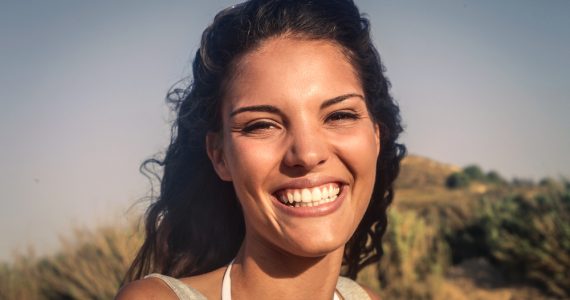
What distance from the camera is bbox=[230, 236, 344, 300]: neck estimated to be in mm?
2488

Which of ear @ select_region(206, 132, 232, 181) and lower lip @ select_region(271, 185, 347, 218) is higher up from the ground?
ear @ select_region(206, 132, 232, 181)

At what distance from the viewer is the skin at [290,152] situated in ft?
7.30

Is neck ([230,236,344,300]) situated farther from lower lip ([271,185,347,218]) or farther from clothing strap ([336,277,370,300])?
clothing strap ([336,277,370,300])

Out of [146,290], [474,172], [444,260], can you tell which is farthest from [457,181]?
[146,290]

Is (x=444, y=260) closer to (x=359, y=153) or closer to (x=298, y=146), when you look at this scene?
(x=359, y=153)

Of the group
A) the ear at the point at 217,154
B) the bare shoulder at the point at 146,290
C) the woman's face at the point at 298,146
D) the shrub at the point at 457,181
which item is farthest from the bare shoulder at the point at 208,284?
the shrub at the point at 457,181

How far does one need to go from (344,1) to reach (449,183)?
27544mm

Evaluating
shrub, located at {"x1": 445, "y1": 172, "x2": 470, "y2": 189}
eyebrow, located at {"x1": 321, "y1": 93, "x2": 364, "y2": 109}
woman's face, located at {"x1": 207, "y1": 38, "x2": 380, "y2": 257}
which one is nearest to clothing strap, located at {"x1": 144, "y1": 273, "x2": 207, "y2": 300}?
woman's face, located at {"x1": 207, "y1": 38, "x2": 380, "y2": 257}

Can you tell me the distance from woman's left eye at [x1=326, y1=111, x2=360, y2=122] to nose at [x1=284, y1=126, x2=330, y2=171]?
0.12m

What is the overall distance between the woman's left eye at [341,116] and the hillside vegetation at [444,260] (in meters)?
5.62

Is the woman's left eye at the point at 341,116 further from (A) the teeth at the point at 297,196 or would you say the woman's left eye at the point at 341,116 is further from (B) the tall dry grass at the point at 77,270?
(B) the tall dry grass at the point at 77,270

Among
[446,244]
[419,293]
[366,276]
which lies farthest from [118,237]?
[446,244]

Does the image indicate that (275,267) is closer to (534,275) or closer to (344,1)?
(344,1)

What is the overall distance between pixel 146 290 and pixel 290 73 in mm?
958
